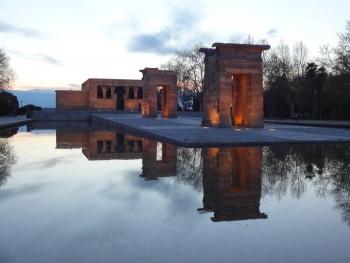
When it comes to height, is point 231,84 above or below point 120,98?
below

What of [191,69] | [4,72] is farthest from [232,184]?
[191,69]

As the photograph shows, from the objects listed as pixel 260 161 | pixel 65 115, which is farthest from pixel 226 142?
pixel 65 115

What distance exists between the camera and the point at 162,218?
5.20m

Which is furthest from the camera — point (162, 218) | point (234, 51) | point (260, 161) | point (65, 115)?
point (65, 115)

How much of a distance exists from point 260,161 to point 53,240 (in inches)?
262

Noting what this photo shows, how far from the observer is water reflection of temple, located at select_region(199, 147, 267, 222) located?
5582 mm

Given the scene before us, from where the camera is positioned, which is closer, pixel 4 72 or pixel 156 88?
pixel 156 88

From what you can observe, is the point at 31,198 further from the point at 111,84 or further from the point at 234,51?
the point at 111,84

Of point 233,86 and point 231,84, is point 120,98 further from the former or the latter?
point 231,84

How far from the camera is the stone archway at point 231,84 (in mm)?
20625

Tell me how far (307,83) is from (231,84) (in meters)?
23.2

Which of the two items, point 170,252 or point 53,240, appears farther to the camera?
point 53,240

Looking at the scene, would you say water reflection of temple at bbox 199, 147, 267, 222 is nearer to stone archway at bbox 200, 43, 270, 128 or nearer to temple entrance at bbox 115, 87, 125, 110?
stone archway at bbox 200, 43, 270, 128

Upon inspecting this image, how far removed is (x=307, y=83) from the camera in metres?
41.4
